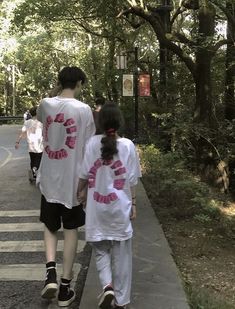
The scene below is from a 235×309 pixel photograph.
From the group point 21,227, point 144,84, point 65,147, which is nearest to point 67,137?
point 65,147

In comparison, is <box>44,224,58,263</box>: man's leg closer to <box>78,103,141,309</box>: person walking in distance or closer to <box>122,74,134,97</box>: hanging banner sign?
<box>78,103,141,309</box>: person walking in distance

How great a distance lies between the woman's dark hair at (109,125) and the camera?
418cm

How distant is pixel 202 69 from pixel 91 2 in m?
4.76

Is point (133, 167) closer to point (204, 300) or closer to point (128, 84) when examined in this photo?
point (204, 300)

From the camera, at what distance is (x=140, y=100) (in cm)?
2358

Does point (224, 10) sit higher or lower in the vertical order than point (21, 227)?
higher

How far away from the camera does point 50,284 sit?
14.6 feet

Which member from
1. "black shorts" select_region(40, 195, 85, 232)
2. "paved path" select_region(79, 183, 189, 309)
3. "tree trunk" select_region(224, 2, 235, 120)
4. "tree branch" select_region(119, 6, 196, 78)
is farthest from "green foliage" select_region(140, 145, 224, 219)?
"black shorts" select_region(40, 195, 85, 232)

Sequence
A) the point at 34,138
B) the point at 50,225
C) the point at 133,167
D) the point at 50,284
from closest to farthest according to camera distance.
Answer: the point at 133,167
the point at 50,284
the point at 50,225
the point at 34,138

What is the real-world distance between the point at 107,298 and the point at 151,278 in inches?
47.2

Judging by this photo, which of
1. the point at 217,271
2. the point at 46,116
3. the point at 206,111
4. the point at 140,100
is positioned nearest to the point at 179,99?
the point at 206,111

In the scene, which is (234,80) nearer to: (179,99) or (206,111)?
(206,111)

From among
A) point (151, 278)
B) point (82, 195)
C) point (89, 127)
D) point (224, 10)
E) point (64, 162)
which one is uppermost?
point (224, 10)

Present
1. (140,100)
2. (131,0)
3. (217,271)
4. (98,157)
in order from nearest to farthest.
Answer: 1. (98,157)
2. (217,271)
3. (131,0)
4. (140,100)
